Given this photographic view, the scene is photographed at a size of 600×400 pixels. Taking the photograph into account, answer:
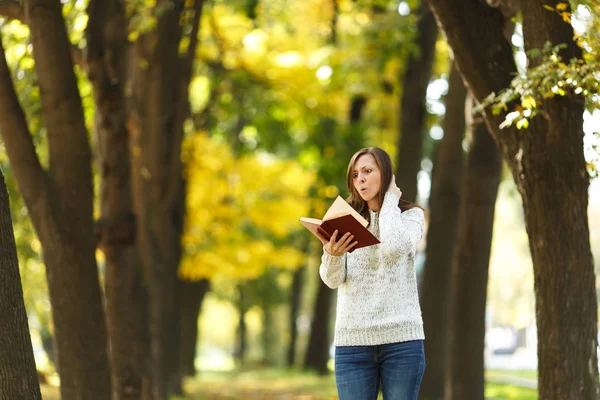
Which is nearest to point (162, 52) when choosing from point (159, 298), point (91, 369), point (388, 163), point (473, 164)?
point (159, 298)

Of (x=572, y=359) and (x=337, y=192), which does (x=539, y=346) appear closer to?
(x=572, y=359)

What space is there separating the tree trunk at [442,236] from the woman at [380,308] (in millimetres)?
7547

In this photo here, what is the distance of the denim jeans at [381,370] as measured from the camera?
546 cm

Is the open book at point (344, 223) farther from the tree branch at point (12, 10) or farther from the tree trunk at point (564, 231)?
the tree branch at point (12, 10)

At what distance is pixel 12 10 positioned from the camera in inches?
369

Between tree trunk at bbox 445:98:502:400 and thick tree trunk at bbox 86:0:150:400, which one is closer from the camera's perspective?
thick tree trunk at bbox 86:0:150:400

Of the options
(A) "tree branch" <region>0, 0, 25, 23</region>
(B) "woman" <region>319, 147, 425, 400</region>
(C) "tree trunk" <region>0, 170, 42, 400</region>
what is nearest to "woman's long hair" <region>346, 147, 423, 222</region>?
(B) "woman" <region>319, 147, 425, 400</region>

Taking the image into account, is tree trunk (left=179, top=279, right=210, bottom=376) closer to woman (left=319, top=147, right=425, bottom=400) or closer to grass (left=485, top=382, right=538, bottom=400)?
grass (left=485, top=382, right=538, bottom=400)

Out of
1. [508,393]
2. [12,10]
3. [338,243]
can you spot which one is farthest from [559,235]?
[508,393]

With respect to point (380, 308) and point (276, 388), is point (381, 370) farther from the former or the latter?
point (276, 388)

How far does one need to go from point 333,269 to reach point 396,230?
403mm

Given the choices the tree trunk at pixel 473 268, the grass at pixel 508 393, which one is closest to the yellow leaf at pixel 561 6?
the tree trunk at pixel 473 268

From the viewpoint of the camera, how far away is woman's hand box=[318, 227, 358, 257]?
5.40m

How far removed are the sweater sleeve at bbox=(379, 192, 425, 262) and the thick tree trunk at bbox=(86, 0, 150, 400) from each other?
554 cm
